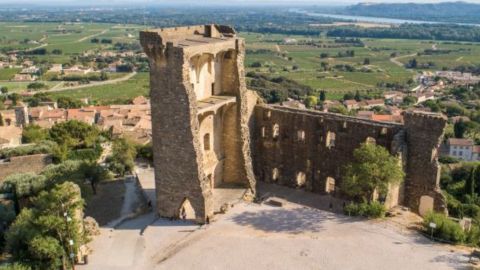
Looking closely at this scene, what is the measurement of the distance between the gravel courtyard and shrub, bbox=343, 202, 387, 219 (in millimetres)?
699

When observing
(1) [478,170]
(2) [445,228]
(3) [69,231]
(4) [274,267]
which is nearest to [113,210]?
(3) [69,231]

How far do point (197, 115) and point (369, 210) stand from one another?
1089 cm

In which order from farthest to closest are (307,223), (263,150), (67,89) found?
(67,89)
(263,150)
(307,223)

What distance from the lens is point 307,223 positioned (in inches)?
1054

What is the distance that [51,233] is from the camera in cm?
2333

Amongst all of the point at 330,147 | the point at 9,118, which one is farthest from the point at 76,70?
the point at 330,147

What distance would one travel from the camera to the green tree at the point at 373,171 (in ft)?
88.5

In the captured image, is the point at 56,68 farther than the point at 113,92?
Yes

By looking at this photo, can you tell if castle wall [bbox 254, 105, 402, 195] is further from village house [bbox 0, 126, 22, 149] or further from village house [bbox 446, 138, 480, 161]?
village house [bbox 446, 138, 480, 161]

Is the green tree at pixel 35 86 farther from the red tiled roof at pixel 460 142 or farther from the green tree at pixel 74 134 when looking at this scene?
the red tiled roof at pixel 460 142

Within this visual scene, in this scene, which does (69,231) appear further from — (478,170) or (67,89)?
(67,89)

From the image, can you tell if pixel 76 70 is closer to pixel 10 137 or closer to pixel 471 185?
pixel 10 137

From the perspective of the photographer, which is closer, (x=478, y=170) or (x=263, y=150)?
(x=263, y=150)

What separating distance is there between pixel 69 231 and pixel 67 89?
125690 mm
